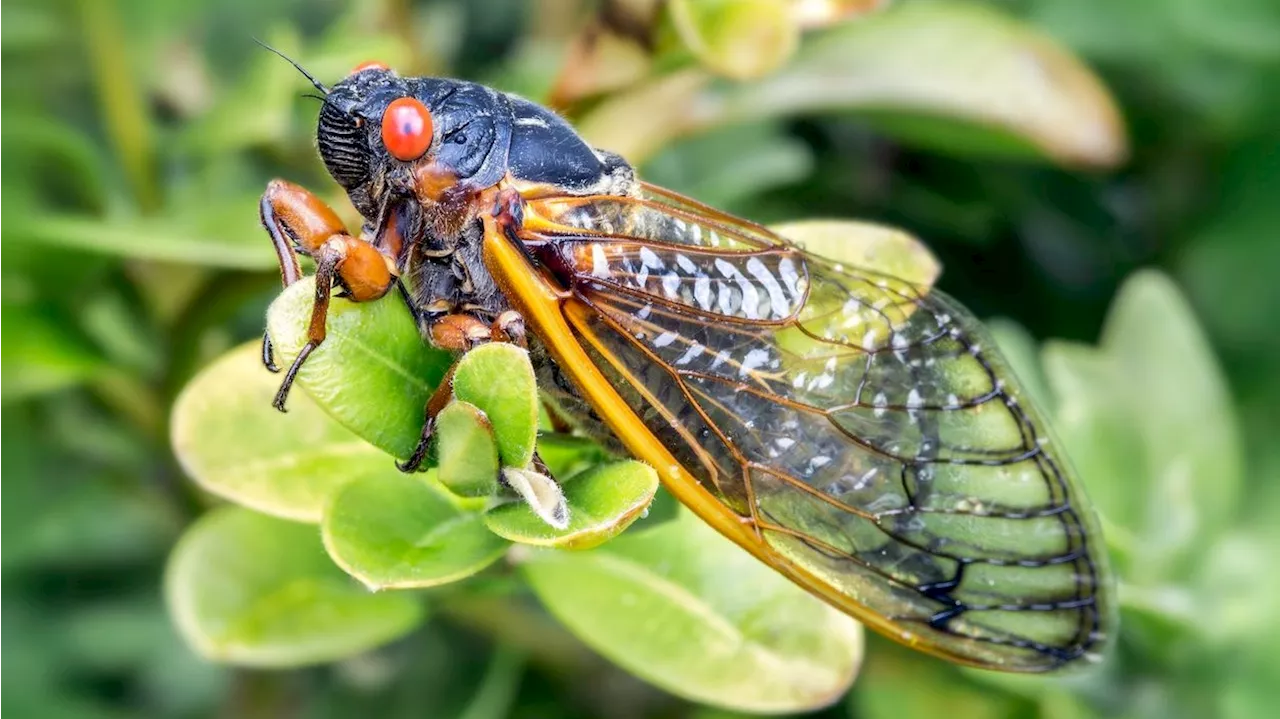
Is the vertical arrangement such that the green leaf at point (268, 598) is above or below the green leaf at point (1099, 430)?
below

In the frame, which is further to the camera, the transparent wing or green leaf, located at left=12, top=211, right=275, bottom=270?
green leaf, located at left=12, top=211, right=275, bottom=270

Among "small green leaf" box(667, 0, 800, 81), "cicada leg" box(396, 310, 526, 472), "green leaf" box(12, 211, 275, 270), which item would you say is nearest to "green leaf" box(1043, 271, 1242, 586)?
"small green leaf" box(667, 0, 800, 81)

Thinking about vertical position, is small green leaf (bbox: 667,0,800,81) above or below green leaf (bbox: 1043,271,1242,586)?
above

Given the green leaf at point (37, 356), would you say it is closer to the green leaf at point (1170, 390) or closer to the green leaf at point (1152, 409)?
the green leaf at point (1152, 409)

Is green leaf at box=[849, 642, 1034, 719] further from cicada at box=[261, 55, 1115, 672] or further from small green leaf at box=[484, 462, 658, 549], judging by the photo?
small green leaf at box=[484, 462, 658, 549]

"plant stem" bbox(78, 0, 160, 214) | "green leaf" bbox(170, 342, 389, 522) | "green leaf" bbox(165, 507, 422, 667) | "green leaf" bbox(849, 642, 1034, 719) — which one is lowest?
"green leaf" bbox(849, 642, 1034, 719)

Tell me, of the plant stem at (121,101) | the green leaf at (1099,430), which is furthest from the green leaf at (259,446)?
the green leaf at (1099,430)

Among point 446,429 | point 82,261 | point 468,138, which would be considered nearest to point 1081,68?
point 468,138

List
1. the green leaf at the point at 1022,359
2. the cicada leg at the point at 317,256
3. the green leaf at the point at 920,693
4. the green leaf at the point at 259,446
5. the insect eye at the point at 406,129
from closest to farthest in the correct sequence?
the cicada leg at the point at 317,256
the green leaf at the point at 259,446
the insect eye at the point at 406,129
the green leaf at the point at 920,693
the green leaf at the point at 1022,359
